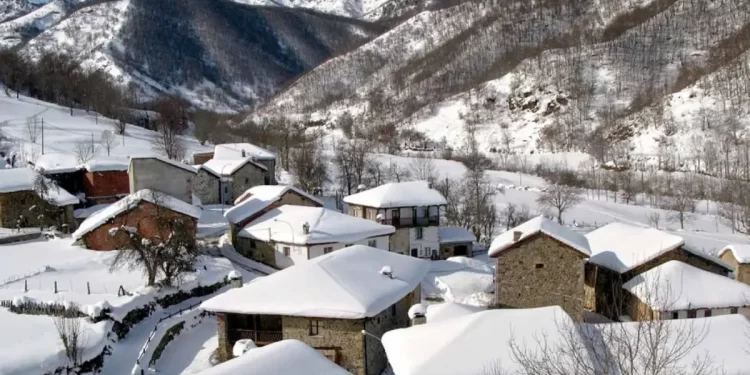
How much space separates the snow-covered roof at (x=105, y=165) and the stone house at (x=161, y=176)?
7.55 ft

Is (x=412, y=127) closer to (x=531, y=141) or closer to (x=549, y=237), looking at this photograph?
(x=531, y=141)

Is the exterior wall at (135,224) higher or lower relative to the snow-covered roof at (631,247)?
higher

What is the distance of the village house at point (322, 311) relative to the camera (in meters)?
19.0

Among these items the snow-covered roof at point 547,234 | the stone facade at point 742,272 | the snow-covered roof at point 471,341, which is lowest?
the stone facade at point 742,272

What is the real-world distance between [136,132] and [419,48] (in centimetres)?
10420

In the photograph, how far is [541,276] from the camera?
24.0 meters

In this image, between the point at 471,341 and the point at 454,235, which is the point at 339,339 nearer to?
the point at 471,341

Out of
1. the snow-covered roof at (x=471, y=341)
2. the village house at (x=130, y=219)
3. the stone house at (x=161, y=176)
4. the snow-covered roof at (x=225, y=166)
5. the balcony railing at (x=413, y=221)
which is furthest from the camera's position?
the snow-covered roof at (x=225, y=166)

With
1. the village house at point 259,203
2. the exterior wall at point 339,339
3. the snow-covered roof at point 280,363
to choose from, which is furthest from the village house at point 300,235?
the snow-covered roof at point 280,363

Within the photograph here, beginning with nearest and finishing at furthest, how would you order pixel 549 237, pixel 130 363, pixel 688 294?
1. pixel 130 363
2. pixel 688 294
3. pixel 549 237

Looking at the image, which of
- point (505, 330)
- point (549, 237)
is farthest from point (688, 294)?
point (505, 330)

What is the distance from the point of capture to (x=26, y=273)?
2792 cm

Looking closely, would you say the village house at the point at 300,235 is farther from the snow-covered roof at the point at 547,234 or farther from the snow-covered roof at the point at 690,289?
the snow-covered roof at the point at 690,289

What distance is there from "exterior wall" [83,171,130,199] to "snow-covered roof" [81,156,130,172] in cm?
25
